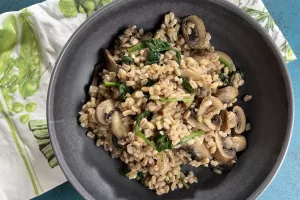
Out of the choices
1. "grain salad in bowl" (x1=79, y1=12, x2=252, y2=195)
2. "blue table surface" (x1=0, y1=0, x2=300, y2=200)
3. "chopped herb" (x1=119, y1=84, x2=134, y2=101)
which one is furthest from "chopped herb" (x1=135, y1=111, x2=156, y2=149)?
"blue table surface" (x1=0, y1=0, x2=300, y2=200)

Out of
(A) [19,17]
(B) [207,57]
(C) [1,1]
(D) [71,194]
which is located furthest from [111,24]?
(D) [71,194]

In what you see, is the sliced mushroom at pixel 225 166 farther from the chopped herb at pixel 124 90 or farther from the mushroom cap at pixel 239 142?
the chopped herb at pixel 124 90

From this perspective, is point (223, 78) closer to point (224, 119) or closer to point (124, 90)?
point (224, 119)

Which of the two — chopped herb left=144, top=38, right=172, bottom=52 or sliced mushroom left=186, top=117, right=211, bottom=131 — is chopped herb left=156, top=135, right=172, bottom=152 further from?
chopped herb left=144, top=38, right=172, bottom=52

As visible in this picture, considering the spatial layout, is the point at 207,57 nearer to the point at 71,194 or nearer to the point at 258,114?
the point at 258,114

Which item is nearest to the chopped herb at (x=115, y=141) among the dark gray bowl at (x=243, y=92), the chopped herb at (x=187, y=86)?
the dark gray bowl at (x=243, y=92)

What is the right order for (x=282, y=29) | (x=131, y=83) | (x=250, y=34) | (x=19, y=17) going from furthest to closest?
(x=282, y=29)
(x=19, y=17)
(x=250, y=34)
(x=131, y=83)

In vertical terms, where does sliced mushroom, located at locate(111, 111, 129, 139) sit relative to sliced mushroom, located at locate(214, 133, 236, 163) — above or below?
above
